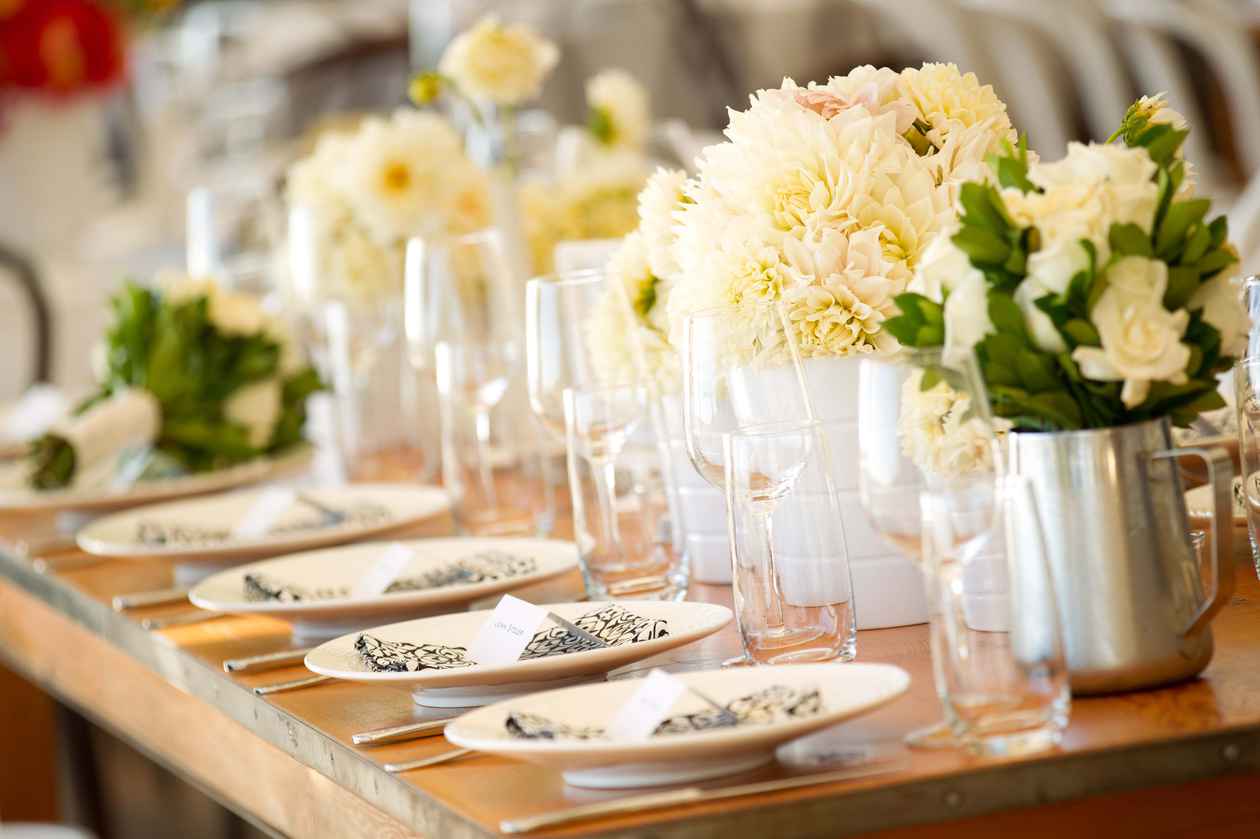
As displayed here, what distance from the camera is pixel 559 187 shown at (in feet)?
7.87

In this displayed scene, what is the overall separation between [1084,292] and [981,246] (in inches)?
2.1

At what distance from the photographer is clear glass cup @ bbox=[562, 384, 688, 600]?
1.26 metres

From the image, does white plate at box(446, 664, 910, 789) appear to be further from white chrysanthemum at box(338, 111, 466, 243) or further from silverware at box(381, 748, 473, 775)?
white chrysanthemum at box(338, 111, 466, 243)

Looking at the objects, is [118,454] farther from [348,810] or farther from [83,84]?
[83,84]

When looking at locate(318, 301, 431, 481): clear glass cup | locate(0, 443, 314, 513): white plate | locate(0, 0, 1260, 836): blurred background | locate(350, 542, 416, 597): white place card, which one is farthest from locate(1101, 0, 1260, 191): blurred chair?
locate(350, 542, 416, 597): white place card

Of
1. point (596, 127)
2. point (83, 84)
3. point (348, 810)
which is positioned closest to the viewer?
point (348, 810)

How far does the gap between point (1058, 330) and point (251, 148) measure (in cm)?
363

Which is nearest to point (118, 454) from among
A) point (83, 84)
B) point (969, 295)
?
point (969, 295)

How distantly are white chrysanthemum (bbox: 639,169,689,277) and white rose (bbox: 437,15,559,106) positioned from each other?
2.62 feet

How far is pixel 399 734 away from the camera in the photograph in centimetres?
96

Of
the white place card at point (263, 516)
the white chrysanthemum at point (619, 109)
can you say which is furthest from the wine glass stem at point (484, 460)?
the white chrysanthemum at point (619, 109)

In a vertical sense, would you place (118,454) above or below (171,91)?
below

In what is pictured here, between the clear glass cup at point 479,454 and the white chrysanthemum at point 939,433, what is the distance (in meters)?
0.77

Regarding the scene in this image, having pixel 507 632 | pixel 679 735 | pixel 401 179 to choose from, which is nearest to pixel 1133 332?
pixel 679 735
